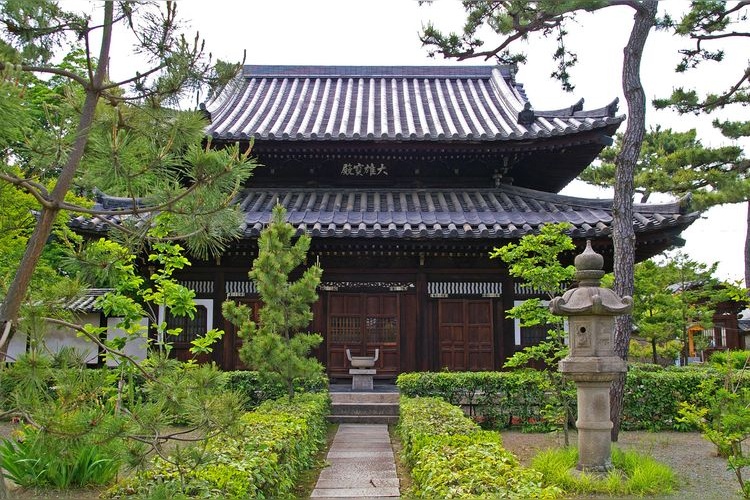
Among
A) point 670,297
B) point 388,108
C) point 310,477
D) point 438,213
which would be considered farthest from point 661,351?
point 310,477

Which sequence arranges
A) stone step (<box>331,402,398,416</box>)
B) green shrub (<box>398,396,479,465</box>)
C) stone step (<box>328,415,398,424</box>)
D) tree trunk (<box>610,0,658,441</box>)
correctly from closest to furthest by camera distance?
1. green shrub (<box>398,396,479,465</box>)
2. tree trunk (<box>610,0,658,441</box>)
3. stone step (<box>328,415,398,424</box>)
4. stone step (<box>331,402,398,416</box>)

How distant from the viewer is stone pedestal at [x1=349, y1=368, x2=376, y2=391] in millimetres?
12125

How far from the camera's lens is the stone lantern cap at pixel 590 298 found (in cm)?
667

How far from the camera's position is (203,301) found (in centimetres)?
1261

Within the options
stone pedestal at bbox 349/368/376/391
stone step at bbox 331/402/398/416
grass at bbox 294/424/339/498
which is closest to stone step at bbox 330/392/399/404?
stone step at bbox 331/402/398/416

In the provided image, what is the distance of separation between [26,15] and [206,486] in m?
3.14

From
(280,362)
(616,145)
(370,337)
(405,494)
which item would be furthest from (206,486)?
(616,145)

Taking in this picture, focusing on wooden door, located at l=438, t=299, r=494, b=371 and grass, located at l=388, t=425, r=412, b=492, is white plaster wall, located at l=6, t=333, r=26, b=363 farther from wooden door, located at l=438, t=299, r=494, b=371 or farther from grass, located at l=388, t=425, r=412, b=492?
wooden door, located at l=438, t=299, r=494, b=371

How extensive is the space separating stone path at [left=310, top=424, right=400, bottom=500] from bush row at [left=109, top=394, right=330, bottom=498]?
0.33 m

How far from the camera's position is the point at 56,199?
3.15 meters

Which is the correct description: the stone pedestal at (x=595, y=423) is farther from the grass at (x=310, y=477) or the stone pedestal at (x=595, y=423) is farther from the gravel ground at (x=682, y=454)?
Answer: the grass at (x=310, y=477)

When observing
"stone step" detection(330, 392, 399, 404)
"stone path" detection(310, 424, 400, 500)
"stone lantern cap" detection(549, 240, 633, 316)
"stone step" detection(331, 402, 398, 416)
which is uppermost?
"stone lantern cap" detection(549, 240, 633, 316)

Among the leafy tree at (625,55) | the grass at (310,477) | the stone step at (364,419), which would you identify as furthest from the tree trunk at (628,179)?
the grass at (310,477)

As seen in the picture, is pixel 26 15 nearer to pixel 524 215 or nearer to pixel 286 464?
pixel 286 464
